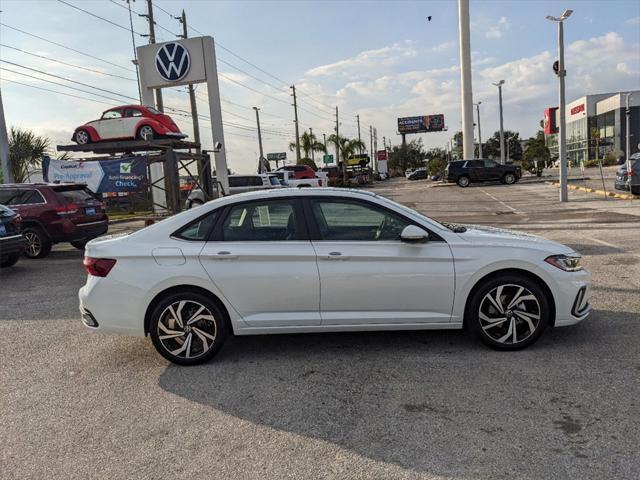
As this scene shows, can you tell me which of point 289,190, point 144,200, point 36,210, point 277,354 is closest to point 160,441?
point 277,354

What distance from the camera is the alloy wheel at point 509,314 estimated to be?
4.70 m

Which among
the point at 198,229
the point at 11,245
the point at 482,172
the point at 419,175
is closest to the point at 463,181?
the point at 482,172

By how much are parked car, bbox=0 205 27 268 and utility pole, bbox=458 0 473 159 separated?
36.8m

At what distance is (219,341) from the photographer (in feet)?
15.7

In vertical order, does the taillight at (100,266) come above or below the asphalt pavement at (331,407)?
above

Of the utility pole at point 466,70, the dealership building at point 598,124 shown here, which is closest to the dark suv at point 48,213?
the utility pole at point 466,70

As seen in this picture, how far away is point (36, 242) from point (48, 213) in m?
0.79

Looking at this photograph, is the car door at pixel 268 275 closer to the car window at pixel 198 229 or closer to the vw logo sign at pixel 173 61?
the car window at pixel 198 229

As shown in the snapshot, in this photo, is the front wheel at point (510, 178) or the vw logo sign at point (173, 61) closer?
the vw logo sign at point (173, 61)

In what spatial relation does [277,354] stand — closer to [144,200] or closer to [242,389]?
[242,389]

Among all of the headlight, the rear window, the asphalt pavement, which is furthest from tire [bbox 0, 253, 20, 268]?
the headlight

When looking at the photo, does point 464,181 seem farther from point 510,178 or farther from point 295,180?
point 295,180

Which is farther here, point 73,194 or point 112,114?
point 112,114

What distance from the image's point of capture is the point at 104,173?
20.7 m
